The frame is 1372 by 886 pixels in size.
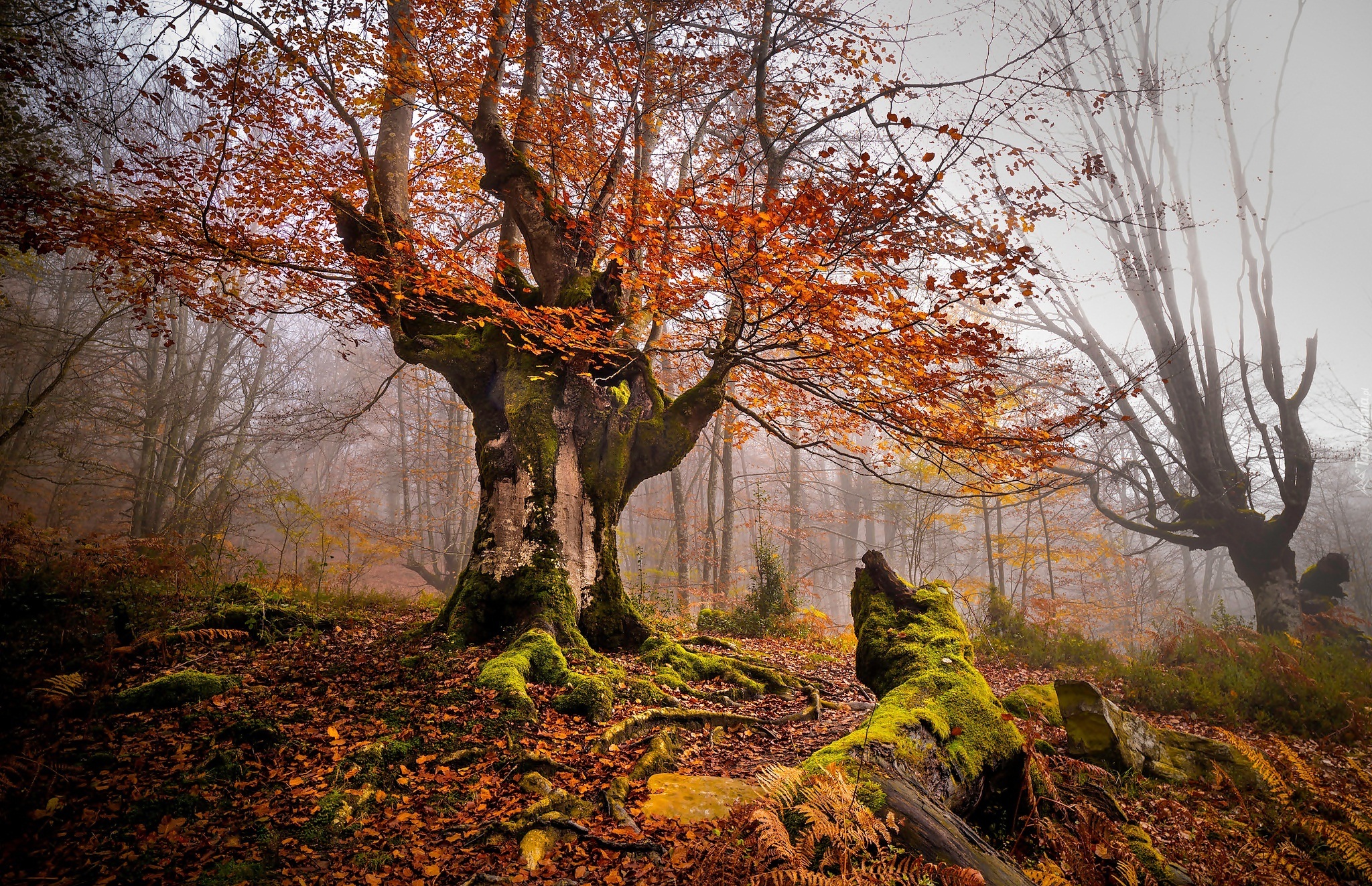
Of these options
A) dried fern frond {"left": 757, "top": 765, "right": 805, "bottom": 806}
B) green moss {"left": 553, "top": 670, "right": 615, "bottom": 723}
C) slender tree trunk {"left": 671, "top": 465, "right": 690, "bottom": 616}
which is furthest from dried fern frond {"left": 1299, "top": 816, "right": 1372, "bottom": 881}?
slender tree trunk {"left": 671, "top": 465, "right": 690, "bottom": 616}

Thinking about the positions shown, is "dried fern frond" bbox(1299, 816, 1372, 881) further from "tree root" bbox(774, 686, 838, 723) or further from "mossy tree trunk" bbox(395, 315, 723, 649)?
"mossy tree trunk" bbox(395, 315, 723, 649)

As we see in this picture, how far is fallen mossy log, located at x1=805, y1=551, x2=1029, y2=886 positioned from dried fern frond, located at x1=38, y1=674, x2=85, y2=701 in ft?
14.8

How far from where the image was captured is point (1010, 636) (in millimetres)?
10844

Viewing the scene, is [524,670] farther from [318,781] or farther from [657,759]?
[318,781]

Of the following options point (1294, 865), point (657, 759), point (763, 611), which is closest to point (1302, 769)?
point (1294, 865)

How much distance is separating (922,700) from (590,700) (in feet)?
8.29

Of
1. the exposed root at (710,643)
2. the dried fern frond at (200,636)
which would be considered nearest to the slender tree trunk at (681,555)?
the exposed root at (710,643)

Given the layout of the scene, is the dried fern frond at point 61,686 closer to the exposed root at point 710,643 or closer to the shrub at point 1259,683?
the exposed root at point 710,643

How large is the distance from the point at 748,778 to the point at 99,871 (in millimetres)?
3186

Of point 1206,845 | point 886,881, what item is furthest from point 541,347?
point 1206,845

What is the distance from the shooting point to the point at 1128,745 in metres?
4.95

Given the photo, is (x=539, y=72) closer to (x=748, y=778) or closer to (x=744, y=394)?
(x=744, y=394)

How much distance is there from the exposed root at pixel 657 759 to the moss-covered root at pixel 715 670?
1624mm

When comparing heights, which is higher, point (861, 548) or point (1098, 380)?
point (1098, 380)
